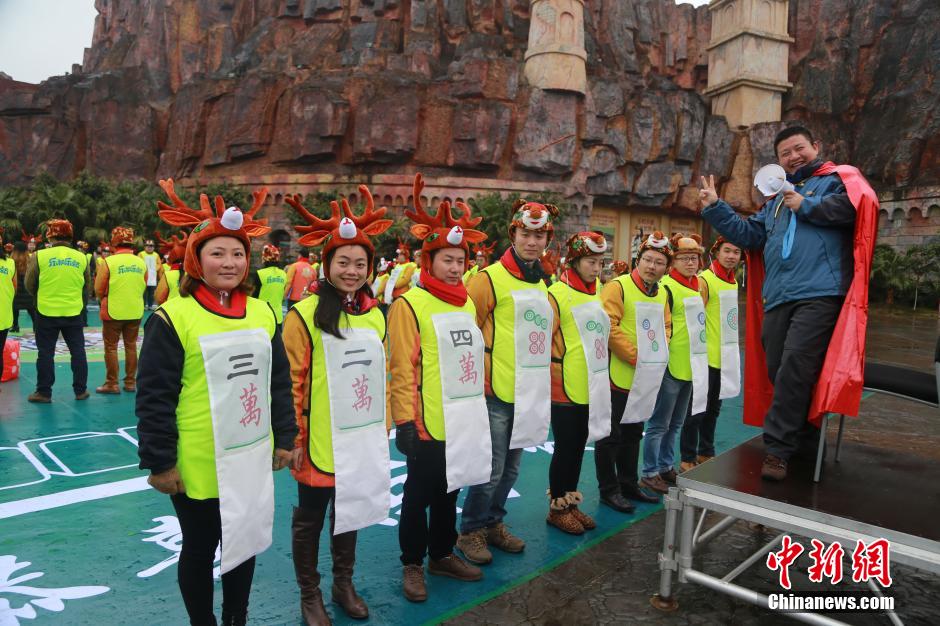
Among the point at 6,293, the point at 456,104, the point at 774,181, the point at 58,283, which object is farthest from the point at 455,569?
the point at 456,104

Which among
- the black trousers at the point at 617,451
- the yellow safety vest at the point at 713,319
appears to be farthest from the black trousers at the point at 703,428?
the black trousers at the point at 617,451

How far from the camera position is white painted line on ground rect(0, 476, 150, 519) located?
3.95 metres

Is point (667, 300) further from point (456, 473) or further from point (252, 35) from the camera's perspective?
point (252, 35)

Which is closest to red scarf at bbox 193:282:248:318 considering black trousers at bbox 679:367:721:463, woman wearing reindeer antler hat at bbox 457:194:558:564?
woman wearing reindeer antler hat at bbox 457:194:558:564

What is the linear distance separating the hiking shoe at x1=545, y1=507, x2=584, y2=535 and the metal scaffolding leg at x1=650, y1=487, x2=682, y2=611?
818 millimetres

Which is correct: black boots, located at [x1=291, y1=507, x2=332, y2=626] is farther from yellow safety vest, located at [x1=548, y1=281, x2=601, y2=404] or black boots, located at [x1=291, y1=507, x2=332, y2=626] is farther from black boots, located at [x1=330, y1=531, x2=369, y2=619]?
yellow safety vest, located at [x1=548, y1=281, x2=601, y2=404]

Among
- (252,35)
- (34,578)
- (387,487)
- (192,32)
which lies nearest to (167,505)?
(34,578)

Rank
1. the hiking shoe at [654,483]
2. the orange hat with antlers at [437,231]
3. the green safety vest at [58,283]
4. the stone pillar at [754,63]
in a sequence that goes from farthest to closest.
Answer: the stone pillar at [754,63] < the green safety vest at [58,283] < the hiking shoe at [654,483] < the orange hat with antlers at [437,231]

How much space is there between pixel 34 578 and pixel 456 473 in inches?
84.3

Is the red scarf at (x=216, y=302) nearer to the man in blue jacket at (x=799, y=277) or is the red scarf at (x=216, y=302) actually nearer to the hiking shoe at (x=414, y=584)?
the hiking shoe at (x=414, y=584)

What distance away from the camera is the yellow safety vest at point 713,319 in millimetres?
5086

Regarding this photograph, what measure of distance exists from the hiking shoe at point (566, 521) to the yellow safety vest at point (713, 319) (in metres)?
1.97

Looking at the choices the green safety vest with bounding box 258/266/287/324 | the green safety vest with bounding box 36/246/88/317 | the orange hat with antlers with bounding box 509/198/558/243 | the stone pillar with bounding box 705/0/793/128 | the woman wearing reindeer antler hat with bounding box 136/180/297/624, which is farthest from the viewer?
the stone pillar with bounding box 705/0/793/128

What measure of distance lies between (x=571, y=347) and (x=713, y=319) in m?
1.89
